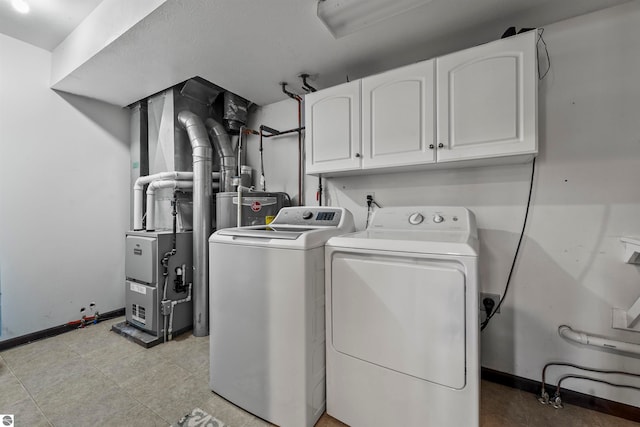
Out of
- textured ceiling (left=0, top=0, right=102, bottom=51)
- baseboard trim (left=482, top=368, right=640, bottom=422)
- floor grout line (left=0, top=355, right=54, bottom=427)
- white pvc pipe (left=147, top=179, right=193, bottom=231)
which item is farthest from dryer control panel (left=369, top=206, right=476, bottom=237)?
textured ceiling (left=0, top=0, right=102, bottom=51)

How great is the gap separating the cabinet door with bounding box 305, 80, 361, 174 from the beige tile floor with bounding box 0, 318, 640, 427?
1628 mm

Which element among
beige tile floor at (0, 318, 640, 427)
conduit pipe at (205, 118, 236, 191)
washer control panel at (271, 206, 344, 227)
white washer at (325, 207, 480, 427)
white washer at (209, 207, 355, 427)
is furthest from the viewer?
conduit pipe at (205, 118, 236, 191)

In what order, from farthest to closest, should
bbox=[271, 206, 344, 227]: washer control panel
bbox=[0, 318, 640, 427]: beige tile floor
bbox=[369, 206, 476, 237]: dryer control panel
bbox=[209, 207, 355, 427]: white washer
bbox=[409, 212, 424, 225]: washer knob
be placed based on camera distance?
bbox=[271, 206, 344, 227]: washer control panel → bbox=[409, 212, 424, 225]: washer knob → bbox=[369, 206, 476, 237]: dryer control panel → bbox=[0, 318, 640, 427]: beige tile floor → bbox=[209, 207, 355, 427]: white washer

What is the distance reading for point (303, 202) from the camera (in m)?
2.58

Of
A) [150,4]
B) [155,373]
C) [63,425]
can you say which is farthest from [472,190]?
[63,425]

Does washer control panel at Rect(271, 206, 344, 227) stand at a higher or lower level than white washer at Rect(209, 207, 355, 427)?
higher

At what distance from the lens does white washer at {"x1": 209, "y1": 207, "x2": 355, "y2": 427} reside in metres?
1.31

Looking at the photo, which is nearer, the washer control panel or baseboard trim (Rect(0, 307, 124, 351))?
the washer control panel

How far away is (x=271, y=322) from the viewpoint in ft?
4.51

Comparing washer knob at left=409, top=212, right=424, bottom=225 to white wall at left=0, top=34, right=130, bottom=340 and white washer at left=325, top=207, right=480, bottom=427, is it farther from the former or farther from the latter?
white wall at left=0, top=34, right=130, bottom=340

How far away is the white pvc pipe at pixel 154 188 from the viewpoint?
2523mm

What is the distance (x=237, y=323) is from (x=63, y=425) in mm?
1052

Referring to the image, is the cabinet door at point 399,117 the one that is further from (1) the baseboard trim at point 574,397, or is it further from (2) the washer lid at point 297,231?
(1) the baseboard trim at point 574,397

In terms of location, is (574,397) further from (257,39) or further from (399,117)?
(257,39)
